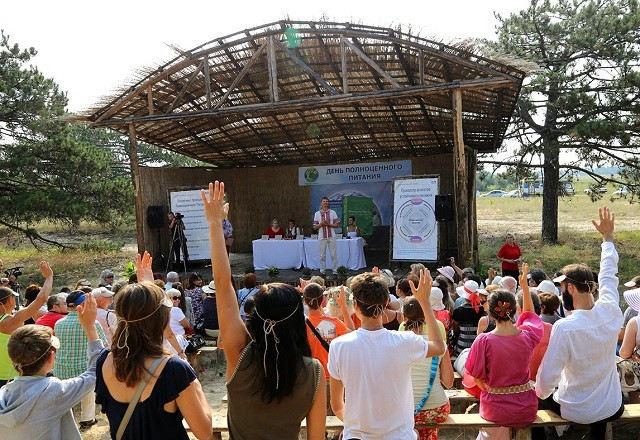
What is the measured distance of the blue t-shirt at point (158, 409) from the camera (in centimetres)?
191

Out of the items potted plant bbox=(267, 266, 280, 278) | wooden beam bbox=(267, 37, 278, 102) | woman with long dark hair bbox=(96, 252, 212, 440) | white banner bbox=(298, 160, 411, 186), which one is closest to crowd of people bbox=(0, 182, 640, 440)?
woman with long dark hair bbox=(96, 252, 212, 440)

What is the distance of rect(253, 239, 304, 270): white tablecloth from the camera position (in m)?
11.5

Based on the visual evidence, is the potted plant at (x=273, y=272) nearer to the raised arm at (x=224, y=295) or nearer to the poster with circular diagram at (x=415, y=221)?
the poster with circular diagram at (x=415, y=221)

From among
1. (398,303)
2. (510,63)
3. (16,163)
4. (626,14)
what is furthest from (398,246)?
(16,163)

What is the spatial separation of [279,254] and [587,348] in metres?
9.00

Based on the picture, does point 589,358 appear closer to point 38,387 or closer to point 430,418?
point 430,418

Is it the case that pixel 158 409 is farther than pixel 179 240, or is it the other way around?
pixel 179 240

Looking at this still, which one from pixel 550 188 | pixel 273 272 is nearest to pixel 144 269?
pixel 273 272

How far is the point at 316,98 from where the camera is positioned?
9406 millimetres

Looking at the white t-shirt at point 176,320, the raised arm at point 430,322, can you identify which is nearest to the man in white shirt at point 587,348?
the raised arm at point 430,322

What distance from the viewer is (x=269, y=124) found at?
13227 mm

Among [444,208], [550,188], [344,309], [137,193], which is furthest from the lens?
[550,188]

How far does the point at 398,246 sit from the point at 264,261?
2873 millimetres

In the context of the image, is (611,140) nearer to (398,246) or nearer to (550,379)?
(398,246)
